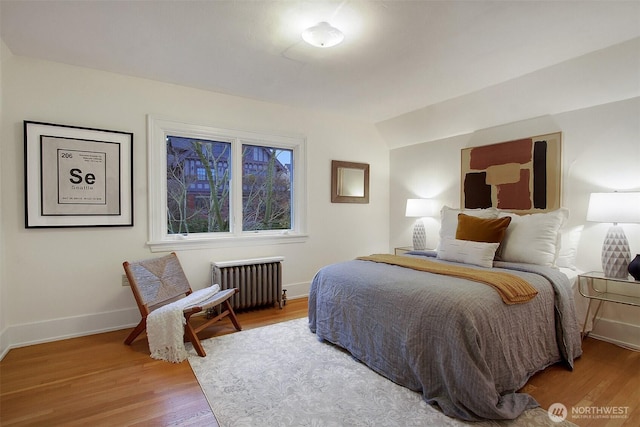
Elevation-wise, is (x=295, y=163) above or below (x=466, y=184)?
above

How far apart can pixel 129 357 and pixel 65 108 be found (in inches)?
86.3

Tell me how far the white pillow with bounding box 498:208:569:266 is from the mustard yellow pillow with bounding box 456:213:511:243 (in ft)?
0.32

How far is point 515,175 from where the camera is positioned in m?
3.37

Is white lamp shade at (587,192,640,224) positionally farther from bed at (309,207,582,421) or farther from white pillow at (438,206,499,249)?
white pillow at (438,206,499,249)

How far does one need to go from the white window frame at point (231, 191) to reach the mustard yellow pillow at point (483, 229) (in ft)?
6.34

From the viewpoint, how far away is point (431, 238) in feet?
14.0

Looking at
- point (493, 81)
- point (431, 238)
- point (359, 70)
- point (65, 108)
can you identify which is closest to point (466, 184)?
point (431, 238)

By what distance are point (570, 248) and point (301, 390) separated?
8.90ft

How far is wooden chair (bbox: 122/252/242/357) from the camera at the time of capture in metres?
2.52

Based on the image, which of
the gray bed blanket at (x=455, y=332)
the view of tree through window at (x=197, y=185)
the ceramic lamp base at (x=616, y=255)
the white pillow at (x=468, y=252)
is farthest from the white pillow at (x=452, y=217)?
the view of tree through window at (x=197, y=185)

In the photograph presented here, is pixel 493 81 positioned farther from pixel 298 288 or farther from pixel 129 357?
pixel 129 357

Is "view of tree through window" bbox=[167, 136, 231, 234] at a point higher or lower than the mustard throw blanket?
higher

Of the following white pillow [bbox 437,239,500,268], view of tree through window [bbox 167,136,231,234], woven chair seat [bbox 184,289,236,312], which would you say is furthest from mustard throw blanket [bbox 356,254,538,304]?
view of tree through window [bbox 167,136,231,234]

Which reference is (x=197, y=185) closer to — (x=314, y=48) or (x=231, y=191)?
(x=231, y=191)
